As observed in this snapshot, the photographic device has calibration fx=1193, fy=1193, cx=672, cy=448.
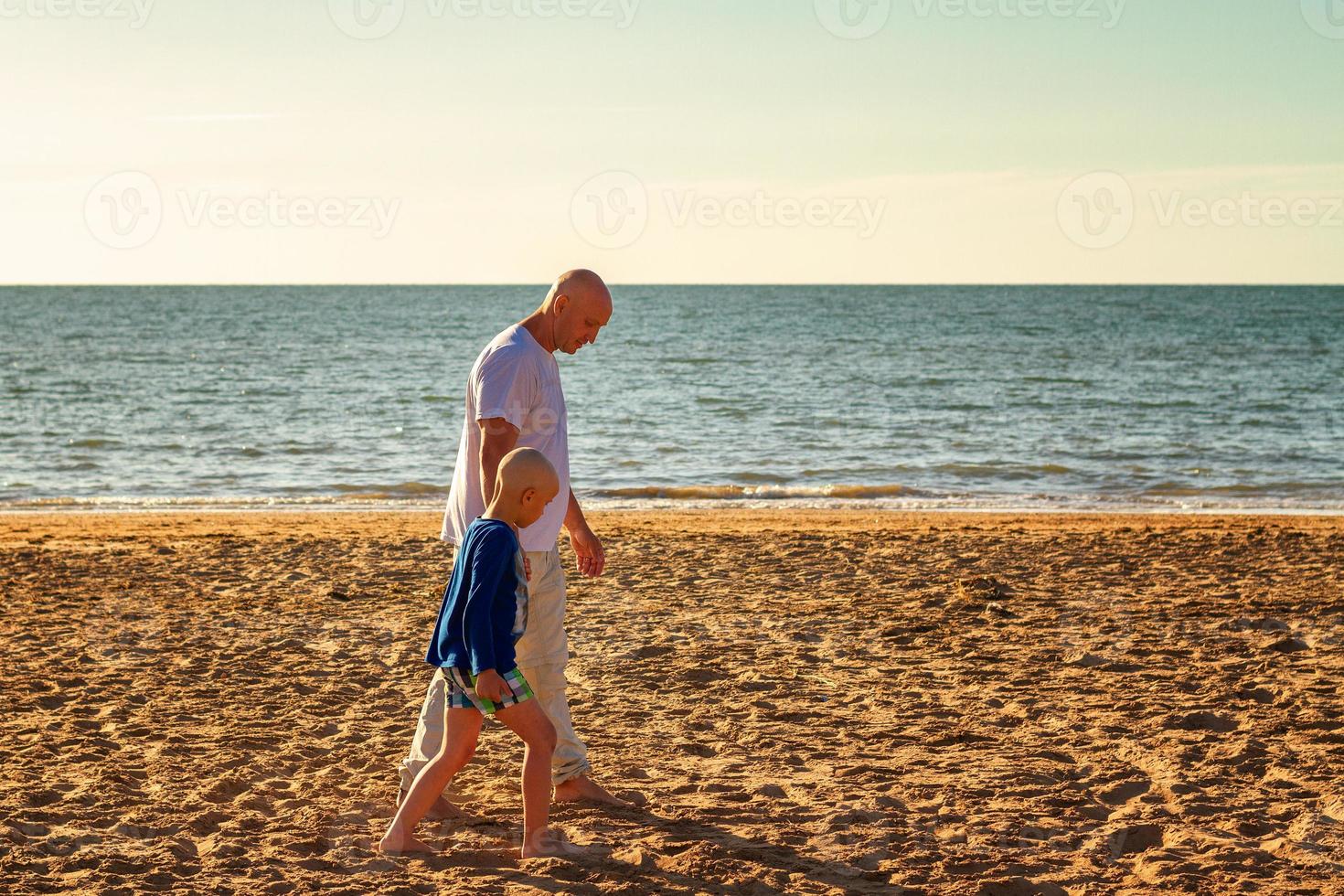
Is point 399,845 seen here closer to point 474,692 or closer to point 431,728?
point 431,728

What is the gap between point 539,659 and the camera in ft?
13.6

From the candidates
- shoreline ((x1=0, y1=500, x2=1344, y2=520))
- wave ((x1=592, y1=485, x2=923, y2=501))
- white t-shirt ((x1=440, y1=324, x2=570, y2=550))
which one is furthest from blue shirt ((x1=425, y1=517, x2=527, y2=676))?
wave ((x1=592, y1=485, x2=923, y2=501))

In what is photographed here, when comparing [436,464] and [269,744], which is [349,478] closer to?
[436,464]

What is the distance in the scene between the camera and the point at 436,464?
18.3 m

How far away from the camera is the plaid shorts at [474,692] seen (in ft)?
12.1

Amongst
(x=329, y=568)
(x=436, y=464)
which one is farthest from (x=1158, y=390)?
(x=329, y=568)

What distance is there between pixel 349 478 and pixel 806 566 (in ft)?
30.9

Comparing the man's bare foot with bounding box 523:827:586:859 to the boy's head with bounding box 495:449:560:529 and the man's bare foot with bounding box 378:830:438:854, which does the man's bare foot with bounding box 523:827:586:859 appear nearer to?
the man's bare foot with bounding box 378:830:438:854

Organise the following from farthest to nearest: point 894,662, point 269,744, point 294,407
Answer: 1. point 294,407
2. point 894,662
3. point 269,744

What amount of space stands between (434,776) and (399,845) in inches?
12.7

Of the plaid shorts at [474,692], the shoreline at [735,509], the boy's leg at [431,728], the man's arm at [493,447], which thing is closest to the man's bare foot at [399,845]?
the boy's leg at [431,728]

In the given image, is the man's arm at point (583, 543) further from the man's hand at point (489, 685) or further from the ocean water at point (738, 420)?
the ocean water at point (738, 420)

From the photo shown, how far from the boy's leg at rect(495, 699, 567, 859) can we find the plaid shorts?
0.05 meters

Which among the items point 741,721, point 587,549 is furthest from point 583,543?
point 741,721
